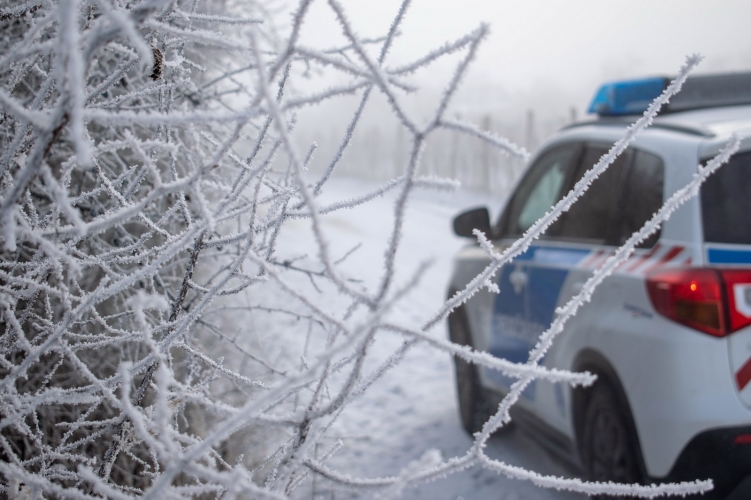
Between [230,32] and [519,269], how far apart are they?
7.01ft

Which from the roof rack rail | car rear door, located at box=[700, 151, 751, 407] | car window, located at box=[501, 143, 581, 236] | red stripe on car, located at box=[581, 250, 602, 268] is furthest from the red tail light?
car window, located at box=[501, 143, 581, 236]

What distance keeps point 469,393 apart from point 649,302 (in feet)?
6.30

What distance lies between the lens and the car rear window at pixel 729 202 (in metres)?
2.10

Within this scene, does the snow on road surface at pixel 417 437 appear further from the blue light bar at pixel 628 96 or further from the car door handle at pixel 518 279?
the blue light bar at pixel 628 96

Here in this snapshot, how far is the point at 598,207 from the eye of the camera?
2.87 m

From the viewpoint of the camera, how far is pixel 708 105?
2773mm

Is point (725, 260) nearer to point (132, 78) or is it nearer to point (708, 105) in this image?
point (708, 105)

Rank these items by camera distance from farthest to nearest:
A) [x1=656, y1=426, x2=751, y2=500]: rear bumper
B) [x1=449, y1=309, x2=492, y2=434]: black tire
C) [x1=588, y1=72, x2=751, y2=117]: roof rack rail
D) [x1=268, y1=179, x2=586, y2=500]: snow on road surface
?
1. [x1=449, y1=309, x2=492, y2=434]: black tire
2. [x1=268, y1=179, x2=586, y2=500]: snow on road surface
3. [x1=588, y1=72, x2=751, y2=117]: roof rack rail
4. [x1=656, y1=426, x2=751, y2=500]: rear bumper

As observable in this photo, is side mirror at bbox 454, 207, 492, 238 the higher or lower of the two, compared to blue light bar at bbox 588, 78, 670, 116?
lower

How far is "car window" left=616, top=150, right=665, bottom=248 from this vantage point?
240 centimetres

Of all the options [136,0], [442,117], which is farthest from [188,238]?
[136,0]

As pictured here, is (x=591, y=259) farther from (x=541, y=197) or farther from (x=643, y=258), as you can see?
(x=541, y=197)

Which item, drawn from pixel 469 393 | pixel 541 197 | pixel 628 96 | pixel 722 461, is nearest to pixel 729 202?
pixel 722 461

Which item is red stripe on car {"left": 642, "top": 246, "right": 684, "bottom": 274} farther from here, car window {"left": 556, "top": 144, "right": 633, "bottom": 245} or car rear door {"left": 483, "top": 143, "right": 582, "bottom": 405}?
car rear door {"left": 483, "top": 143, "right": 582, "bottom": 405}
